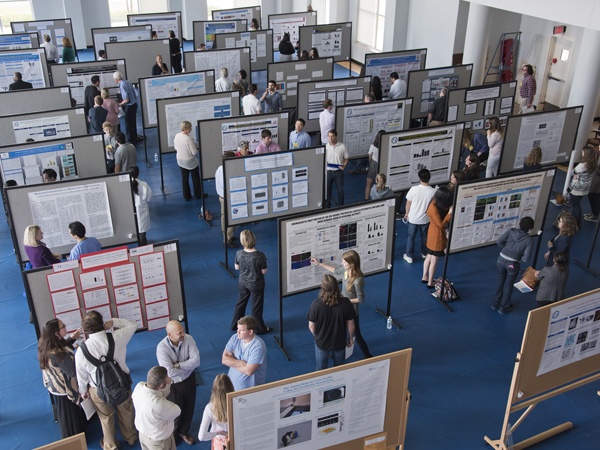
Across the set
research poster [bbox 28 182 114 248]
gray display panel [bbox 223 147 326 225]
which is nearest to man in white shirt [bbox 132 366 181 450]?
research poster [bbox 28 182 114 248]

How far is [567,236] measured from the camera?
686 centimetres

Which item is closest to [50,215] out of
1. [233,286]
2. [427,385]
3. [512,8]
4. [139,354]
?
[139,354]

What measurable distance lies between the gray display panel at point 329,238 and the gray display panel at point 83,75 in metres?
7.73

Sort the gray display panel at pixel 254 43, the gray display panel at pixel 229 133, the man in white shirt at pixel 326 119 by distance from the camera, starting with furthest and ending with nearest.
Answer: the gray display panel at pixel 254 43 < the man in white shirt at pixel 326 119 < the gray display panel at pixel 229 133

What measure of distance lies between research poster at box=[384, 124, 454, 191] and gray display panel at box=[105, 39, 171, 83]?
7738mm

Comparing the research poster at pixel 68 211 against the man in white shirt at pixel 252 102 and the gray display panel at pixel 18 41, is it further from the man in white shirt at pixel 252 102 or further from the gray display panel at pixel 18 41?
the gray display panel at pixel 18 41

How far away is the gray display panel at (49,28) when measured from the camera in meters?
15.7

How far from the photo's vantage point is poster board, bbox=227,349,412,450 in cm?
347

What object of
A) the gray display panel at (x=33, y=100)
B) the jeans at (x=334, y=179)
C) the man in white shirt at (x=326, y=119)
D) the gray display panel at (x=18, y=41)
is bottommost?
the jeans at (x=334, y=179)

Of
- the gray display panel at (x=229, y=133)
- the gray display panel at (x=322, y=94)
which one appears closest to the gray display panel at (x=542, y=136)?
the gray display panel at (x=322, y=94)

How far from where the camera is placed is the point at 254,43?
14.8 meters

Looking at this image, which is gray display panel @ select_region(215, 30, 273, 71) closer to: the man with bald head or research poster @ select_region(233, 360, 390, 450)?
the man with bald head

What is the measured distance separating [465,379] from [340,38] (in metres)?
11.6

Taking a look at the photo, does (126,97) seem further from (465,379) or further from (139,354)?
(465,379)
